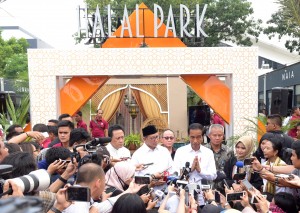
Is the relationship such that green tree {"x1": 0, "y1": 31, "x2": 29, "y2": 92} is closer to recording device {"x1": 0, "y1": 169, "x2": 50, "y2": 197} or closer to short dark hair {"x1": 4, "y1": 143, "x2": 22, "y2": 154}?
short dark hair {"x1": 4, "y1": 143, "x2": 22, "y2": 154}

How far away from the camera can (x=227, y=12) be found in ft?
85.6

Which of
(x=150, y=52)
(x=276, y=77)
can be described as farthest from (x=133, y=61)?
(x=276, y=77)

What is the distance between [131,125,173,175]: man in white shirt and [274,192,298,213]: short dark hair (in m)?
1.74

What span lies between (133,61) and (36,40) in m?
56.5

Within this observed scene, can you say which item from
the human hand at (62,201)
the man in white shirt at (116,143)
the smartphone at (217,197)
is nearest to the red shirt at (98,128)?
the man in white shirt at (116,143)

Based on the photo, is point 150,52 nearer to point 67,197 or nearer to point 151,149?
point 151,149

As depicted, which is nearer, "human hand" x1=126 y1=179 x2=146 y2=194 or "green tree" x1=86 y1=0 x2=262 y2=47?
"human hand" x1=126 y1=179 x2=146 y2=194

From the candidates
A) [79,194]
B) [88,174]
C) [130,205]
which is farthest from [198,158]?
[79,194]

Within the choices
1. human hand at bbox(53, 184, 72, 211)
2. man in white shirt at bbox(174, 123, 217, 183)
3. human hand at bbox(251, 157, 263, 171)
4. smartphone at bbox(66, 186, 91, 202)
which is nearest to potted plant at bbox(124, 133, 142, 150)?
man in white shirt at bbox(174, 123, 217, 183)

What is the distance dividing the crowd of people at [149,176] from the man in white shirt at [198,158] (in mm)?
11

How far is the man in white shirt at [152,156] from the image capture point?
5.45 meters

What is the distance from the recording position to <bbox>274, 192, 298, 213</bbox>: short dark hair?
3.90 metres

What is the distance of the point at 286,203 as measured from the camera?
153 inches

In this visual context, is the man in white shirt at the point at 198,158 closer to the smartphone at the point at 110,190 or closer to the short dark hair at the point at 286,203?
the short dark hair at the point at 286,203
